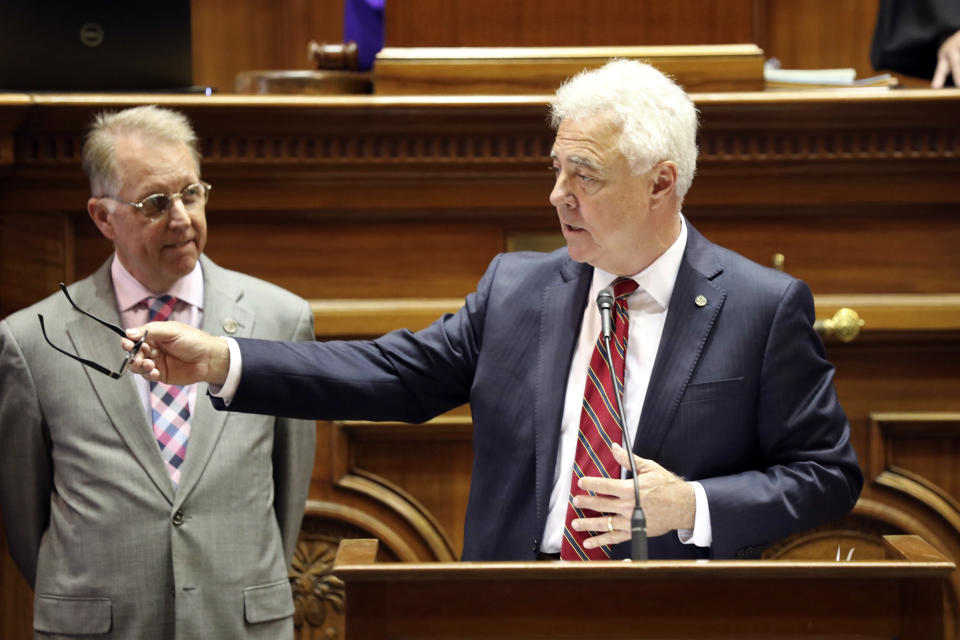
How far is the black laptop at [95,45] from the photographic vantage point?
3.00 meters

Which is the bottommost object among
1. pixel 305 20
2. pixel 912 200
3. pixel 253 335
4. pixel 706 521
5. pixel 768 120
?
pixel 706 521

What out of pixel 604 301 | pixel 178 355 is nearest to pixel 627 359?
pixel 604 301

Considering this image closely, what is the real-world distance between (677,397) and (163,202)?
3.95 ft

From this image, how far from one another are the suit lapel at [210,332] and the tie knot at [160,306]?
7 cm

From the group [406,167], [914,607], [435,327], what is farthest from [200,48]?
[914,607]

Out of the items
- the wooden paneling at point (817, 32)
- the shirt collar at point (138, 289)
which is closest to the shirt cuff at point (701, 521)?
the shirt collar at point (138, 289)

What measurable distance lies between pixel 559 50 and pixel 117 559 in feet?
5.23

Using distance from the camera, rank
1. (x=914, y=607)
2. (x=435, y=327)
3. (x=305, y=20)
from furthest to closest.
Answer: (x=305, y=20) → (x=435, y=327) → (x=914, y=607)

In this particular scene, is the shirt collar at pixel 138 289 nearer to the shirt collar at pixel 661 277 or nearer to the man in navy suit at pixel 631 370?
the man in navy suit at pixel 631 370

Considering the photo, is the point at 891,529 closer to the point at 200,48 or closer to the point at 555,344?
the point at 555,344

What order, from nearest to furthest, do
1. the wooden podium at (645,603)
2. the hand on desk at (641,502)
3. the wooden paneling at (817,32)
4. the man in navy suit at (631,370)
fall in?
the wooden podium at (645,603)
the hand on desk at (641,502)
the man in navy suit at (631,370)
the wooden paneling at (817,32)

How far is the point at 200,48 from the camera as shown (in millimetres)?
4152

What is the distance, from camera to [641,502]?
188 cm

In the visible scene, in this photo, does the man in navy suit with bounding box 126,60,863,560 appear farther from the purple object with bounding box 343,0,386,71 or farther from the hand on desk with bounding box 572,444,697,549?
the purple object with bounding box 343,0,386,71
